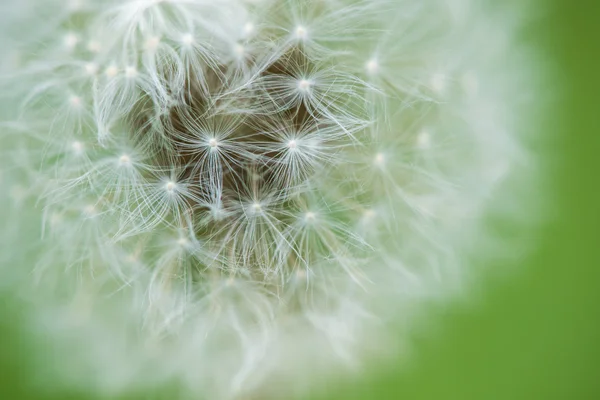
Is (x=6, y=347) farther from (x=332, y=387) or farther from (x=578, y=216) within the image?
(x=578, y=216)

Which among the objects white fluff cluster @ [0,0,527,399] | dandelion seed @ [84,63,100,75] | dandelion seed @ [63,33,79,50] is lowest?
white fluff cluster @ [0,0,527,399]

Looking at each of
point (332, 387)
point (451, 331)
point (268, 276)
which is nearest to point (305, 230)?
point (268, 276)

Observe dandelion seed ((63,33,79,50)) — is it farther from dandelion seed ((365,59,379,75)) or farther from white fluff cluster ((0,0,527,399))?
dandelion seed ((365,59,379,75))

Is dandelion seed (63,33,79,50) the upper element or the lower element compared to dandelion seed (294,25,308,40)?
upper

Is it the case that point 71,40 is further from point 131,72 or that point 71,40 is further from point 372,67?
point 372,67

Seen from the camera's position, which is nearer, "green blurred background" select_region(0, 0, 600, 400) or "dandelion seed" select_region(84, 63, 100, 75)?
"dandelion seed" select_region(84, 63, 100, 75)

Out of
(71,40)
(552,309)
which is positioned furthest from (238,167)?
(552,309)

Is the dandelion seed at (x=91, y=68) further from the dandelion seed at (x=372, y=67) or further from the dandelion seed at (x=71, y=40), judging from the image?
the dandelion seed at (x=372, y=67)

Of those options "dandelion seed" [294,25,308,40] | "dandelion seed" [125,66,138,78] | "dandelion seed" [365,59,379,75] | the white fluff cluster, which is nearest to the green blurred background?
the white fluff cluster
